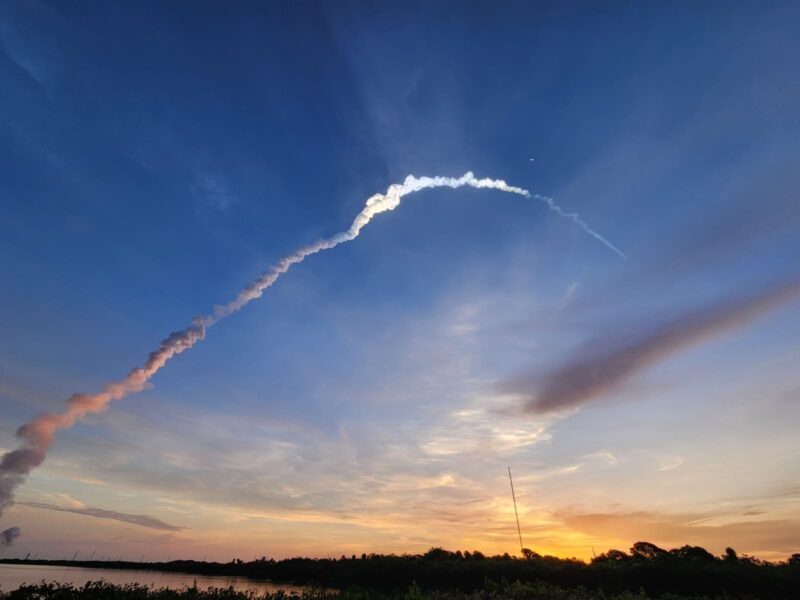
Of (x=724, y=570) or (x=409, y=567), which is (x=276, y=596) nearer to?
(x=724, y=570)

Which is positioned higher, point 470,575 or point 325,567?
point 325,567

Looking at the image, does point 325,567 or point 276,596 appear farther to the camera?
point 325,567

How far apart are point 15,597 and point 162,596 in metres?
10.6

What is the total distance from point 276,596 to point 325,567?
586ft

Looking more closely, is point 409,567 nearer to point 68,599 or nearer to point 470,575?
point 470,575

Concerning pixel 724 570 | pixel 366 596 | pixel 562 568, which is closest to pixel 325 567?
pixel 562 568

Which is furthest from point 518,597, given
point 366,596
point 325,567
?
point 325,567

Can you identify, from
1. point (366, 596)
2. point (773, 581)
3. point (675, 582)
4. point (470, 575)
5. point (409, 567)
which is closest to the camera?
point (366, 596)

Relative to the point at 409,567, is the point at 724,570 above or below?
below

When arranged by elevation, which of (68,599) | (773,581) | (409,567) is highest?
(409,567)

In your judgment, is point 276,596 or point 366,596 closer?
point 366,596

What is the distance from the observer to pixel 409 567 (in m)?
101

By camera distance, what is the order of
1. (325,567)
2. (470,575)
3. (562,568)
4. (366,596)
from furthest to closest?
1. (325,567)
2. (470,575)
3. (562,568)
4. (366,596)

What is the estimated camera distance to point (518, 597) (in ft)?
93.6
